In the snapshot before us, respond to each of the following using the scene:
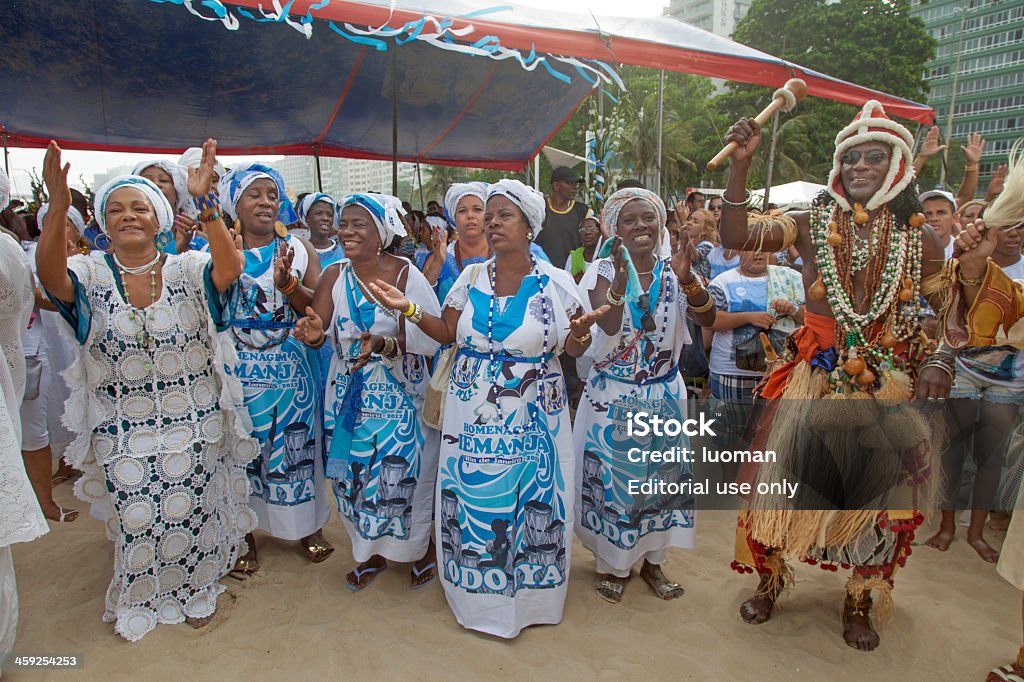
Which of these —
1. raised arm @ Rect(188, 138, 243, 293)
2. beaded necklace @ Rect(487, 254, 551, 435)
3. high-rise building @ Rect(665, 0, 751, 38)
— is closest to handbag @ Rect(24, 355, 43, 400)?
raised arm @ Rect(188, 138, 243, 293)

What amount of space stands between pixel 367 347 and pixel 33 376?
3.04 m

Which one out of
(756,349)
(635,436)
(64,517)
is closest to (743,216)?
(635,436)

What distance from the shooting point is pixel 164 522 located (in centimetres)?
297

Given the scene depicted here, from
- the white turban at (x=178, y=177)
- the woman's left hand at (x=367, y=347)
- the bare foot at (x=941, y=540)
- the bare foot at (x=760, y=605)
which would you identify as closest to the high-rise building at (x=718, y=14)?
the bare foot at (x=941, y=540)

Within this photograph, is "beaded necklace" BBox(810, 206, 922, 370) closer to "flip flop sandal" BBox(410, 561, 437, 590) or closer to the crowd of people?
the crowd of people

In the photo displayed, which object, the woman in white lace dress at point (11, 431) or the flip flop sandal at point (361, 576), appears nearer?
the woman in white lace dress at point (11, 431)

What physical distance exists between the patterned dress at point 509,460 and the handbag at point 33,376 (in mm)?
3321

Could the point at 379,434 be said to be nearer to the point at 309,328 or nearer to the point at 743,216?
the point at 309,328

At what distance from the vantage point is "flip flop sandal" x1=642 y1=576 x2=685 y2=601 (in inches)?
132

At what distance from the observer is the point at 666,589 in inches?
132

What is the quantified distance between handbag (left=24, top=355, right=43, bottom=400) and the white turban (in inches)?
70.1

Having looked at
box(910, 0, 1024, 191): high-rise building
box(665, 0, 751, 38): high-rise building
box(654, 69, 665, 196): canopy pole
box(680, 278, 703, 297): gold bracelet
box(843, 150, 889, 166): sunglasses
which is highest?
box(665, 0, 751, 38): high-rise building

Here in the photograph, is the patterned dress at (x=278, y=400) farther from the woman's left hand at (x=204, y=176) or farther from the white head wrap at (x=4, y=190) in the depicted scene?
the white head wrap at (x=4, y=190)

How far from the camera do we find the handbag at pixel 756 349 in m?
4.27
